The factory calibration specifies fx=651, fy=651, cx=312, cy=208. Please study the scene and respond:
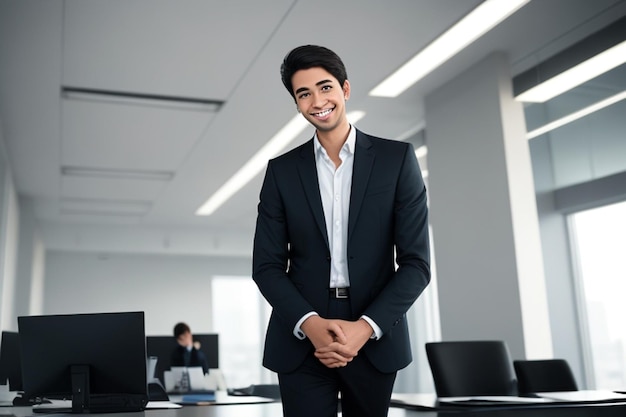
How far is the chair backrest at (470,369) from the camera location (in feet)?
10.6

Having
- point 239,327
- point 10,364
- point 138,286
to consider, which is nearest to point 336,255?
point 10,364

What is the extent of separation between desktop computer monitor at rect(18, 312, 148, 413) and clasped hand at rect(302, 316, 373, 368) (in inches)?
45.3

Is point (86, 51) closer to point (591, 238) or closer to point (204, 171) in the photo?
point (204, 171)

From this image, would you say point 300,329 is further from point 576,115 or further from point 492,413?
point 576,115

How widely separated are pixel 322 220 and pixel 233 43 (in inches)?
144

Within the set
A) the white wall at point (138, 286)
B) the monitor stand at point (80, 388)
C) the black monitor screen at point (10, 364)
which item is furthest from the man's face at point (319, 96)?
the white wall at point (138, 286)

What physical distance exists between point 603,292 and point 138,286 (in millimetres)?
9570

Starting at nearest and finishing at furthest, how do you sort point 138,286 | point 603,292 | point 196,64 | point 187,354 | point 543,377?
point 543,377
point 603,292
point 196,64
point 187,354
point 138,286

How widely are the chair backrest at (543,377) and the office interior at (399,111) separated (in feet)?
4.47

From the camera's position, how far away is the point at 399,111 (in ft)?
21.4

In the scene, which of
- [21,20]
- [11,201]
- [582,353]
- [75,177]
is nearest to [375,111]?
[582,353]

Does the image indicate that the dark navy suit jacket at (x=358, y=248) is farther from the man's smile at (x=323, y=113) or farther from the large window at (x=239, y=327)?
the large window at (x=239, y=327)

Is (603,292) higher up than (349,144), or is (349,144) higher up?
(349,144)

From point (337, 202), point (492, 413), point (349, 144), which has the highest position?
point (349, 144)
